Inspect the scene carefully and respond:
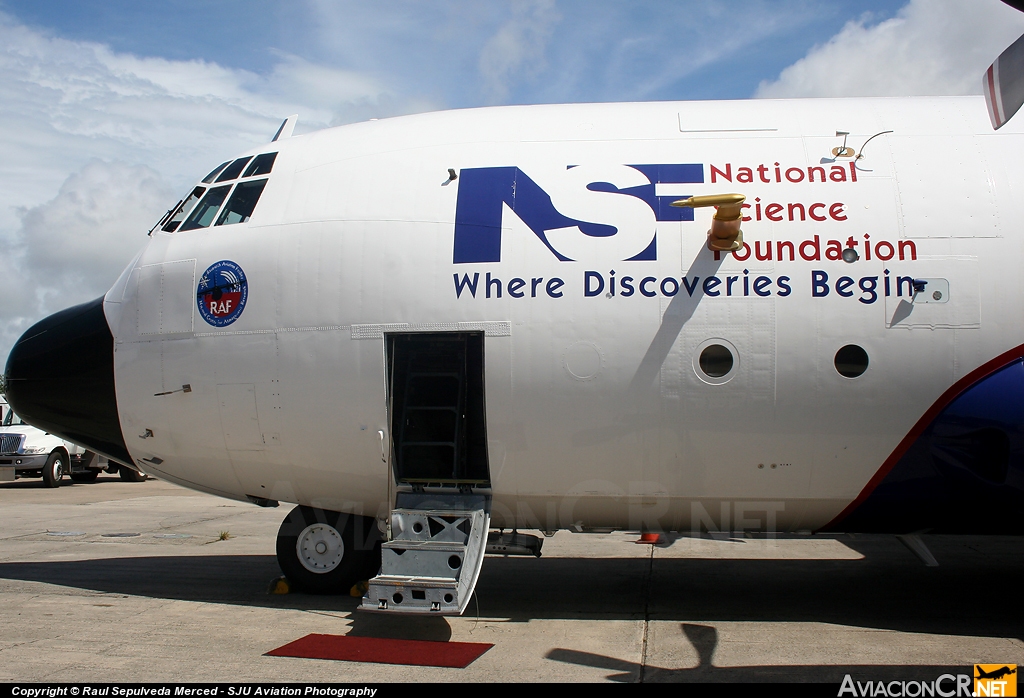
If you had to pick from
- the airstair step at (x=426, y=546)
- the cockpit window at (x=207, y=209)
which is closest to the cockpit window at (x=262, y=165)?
the cockpit window at (x=207, y=209)

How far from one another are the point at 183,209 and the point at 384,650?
500 centimetres

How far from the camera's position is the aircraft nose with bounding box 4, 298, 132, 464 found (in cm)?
802

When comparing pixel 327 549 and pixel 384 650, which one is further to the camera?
pixel 327 549

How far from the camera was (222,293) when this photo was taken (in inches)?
298

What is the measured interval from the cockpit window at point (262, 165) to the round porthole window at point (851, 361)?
573cm

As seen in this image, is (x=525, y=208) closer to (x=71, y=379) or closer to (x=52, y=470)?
(x=71, y=379)

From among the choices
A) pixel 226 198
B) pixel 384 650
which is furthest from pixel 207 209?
pixel 384 650

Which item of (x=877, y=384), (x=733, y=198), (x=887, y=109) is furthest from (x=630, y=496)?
(x=887, y=109)

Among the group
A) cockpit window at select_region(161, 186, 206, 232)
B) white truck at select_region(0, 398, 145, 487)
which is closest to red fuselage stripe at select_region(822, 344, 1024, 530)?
cockpit window at select_region(161, 186, 206, 232)

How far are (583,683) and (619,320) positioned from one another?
2.93 m

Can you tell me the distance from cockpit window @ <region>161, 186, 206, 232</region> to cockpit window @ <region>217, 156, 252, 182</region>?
9.5 inches

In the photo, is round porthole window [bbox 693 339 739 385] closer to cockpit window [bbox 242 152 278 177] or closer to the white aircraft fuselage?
the white aircraft fuselage

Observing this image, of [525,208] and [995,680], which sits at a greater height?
[525,208]

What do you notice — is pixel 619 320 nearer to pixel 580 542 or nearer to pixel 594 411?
pixel 594 411
